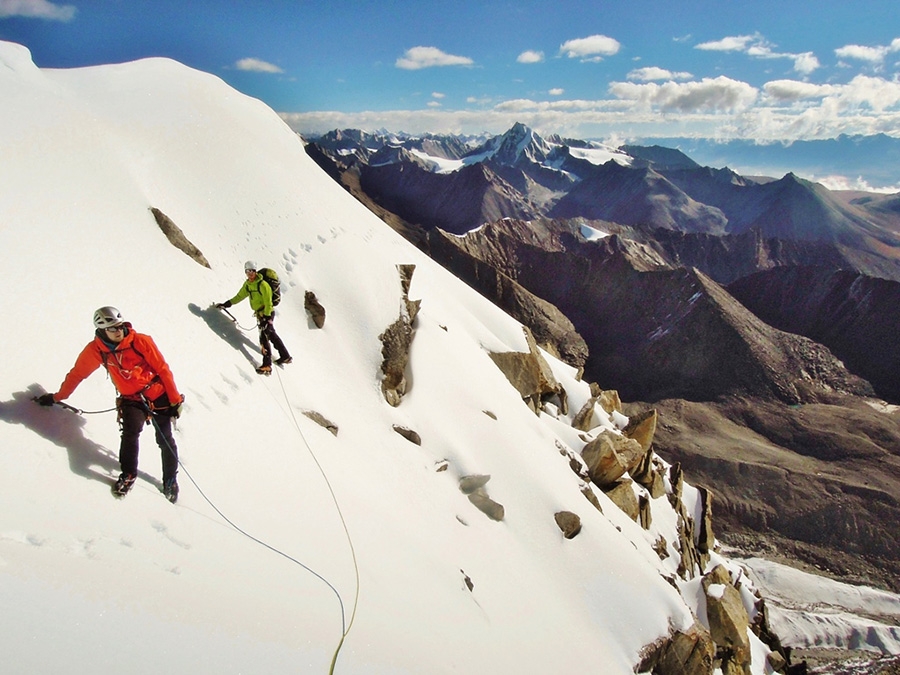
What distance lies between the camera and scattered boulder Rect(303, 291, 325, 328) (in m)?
13.9

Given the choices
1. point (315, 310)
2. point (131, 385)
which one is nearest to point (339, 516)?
point (131, 385)

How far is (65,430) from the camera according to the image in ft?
18.7

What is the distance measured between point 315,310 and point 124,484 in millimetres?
8859

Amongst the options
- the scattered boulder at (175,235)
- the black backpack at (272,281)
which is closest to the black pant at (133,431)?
the black backpack at (272,281)

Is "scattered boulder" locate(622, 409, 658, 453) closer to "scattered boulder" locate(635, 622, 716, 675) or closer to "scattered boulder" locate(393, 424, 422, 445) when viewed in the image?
"scattered boulder" locate(635, 622, 716, 675)

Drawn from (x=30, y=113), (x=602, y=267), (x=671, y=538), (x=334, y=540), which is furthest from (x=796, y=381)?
(x=30, y=113)

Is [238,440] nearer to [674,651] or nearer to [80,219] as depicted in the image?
[80,219]

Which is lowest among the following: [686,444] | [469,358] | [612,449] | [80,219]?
[686,444]

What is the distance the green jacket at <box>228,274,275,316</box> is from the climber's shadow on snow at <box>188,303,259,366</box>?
0.74 meters

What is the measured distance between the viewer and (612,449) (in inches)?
847

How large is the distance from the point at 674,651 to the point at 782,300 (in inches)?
4269

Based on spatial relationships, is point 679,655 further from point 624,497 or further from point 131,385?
point 131,385

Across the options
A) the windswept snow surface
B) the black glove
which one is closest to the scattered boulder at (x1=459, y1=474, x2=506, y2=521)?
the black glove

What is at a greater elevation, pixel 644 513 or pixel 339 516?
pixel 339 516
